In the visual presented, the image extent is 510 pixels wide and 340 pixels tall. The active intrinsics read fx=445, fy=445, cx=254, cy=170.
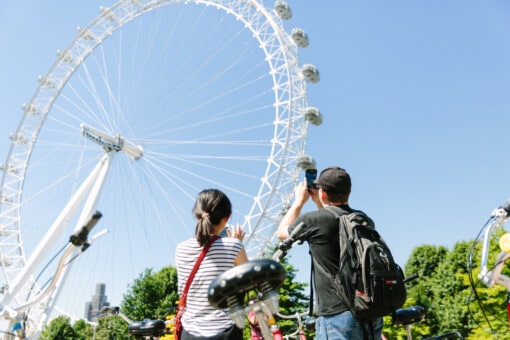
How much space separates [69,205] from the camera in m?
20.3

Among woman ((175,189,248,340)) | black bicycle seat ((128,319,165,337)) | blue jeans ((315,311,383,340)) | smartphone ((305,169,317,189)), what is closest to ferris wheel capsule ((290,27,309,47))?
black bicycle seat ((128,319,165,337))

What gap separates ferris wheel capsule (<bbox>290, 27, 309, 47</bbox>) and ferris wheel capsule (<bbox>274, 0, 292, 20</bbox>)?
0.98 meters

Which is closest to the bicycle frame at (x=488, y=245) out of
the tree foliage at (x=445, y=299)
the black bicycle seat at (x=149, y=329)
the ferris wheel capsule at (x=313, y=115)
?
the black bicycle seat at (x=149, y=329)

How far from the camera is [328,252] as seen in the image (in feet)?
10.8

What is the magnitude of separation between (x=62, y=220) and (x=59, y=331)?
157 feet

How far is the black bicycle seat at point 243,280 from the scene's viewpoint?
6.84 feet

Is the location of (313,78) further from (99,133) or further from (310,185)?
(310,185)

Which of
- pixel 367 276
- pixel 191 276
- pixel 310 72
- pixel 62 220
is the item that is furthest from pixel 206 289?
pixel 310 72

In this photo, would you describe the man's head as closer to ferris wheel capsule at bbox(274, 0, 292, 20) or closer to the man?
the man

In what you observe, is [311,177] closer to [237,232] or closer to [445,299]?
[237,232]

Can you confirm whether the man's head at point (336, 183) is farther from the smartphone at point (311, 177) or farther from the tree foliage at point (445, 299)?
the tree foliage at point (445, 299)

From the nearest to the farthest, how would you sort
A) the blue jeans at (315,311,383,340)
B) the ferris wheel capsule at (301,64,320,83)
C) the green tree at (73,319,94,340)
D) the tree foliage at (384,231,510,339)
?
the blue jeans at (315,311,383,340) < the ferris wheel capsule at (301,64,320,83) < the tree foliage at (384,231,510,339) < the green tree at (73,319,94,340)

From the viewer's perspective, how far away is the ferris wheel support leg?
18734 mm

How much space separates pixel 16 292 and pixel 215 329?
1867 cm
